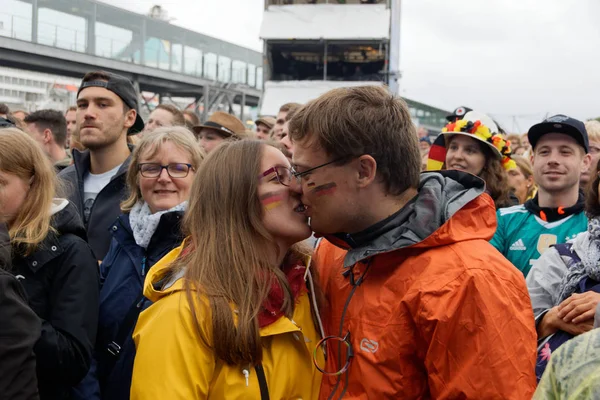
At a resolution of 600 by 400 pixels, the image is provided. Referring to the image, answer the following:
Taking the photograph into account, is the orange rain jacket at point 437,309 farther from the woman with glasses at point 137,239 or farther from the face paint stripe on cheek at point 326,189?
the woman with glasses at point 137,239

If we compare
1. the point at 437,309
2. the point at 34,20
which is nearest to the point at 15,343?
the point at 437,309

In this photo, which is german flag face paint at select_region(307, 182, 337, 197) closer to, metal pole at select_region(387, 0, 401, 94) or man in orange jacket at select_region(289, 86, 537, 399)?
man in orange jacket at select_region(289, 86, 537, 399)

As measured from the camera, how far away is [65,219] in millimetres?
2582

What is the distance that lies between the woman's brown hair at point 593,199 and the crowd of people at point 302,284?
198 millimetres

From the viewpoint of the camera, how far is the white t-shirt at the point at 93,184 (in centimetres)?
401

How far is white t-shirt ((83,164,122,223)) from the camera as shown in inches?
158

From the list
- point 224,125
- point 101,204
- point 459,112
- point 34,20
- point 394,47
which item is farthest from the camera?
point 34,20

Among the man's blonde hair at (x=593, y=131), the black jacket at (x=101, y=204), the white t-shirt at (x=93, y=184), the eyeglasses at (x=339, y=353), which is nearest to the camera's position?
the eyeglasses at (x=339, y=353)

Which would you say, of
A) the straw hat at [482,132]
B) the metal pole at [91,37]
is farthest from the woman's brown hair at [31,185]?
Result: the metal pole at [91,37]

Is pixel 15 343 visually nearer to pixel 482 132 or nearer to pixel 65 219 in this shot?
pixel 65 219

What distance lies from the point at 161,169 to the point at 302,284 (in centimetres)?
135

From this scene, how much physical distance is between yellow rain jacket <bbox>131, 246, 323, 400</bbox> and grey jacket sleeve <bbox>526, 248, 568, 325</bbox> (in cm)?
132

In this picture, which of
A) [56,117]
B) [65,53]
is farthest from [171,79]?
[56,117]

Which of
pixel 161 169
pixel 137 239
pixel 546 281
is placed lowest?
pixel 546 281
